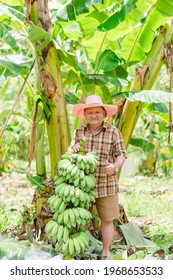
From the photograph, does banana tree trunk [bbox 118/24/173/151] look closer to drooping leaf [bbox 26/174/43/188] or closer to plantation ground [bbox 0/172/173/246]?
drooping leaf [bbox 26/174/43/188]

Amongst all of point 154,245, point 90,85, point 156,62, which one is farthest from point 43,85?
point 154,245

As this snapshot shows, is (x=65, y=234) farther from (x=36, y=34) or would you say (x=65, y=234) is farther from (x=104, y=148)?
(x=36, y=34)

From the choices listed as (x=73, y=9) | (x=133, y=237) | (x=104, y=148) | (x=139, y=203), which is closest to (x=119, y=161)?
(x=104, y=148)

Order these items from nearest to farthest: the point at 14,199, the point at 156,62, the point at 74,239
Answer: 1. the point at 74,239
2. the point at 156,62
3. the point at 14,199

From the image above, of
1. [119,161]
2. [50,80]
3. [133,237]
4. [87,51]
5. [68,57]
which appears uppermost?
[87,51]

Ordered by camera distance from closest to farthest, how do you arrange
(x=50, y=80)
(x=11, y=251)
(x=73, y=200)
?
(x=73, y=200) < (x=11, y=251) < (x=50, y=80)

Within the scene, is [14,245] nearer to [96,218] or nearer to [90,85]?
[96,218]

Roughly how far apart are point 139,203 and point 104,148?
254 cm

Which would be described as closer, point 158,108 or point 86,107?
point 86,107

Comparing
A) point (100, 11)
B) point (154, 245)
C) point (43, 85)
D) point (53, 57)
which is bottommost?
point (154, 245)

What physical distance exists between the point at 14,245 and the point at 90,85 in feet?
5.11

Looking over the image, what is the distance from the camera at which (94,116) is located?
2.87 meters

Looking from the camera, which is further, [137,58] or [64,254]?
[137,58]
